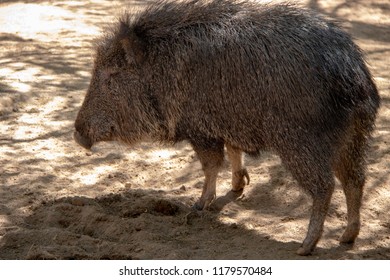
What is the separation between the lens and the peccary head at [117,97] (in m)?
5.09

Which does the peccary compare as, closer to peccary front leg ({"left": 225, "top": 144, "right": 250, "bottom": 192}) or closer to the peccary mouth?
the peccary mouth

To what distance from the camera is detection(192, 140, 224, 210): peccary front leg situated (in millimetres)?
5082

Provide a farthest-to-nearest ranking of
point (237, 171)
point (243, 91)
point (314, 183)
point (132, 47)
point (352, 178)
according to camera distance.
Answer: point (237, 171) < point (132, 47) < point (352, 178) < point (243, 91) < point (314, 183)

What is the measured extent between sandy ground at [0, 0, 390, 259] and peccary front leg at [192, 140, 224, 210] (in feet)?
0.36

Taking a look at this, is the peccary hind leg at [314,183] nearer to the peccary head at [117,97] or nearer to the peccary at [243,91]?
the peccary at [243,91]

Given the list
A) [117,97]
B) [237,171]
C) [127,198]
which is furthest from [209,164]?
[117,97]

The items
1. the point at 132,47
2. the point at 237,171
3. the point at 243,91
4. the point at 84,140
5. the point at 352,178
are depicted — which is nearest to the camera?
the point at 243,91

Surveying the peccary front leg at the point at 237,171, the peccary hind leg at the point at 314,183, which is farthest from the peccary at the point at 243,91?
the peccary front leg at the point at 237,171

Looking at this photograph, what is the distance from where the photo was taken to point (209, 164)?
17.1 feet

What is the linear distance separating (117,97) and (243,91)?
1.01 meters

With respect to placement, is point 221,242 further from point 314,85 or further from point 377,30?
point 377,30

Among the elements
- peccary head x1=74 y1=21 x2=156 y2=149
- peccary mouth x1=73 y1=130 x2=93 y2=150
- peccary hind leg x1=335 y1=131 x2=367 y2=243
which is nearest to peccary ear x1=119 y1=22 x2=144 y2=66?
peccary head x1=74 y1=21 x2=156 y2=149

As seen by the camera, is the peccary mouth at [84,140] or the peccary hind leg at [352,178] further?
the peccary mouth at [84,140]

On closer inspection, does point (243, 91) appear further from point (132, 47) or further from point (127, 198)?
point (127, 198)
